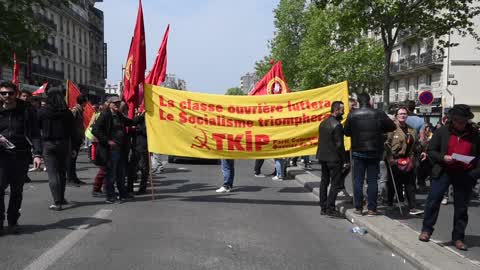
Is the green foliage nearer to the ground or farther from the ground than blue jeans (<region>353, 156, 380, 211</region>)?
farther from the ground

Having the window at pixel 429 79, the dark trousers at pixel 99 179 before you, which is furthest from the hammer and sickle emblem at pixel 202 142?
the window at pixel 429 79

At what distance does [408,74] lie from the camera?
1832 inches

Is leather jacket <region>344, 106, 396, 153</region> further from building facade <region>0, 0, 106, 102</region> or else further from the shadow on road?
building facade <region>0, 0, 106, 102</region>

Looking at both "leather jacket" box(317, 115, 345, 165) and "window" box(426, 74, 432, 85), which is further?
"window" box(426, 74, 432, 85)

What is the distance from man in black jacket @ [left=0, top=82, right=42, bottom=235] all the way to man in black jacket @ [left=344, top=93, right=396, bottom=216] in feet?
14.1

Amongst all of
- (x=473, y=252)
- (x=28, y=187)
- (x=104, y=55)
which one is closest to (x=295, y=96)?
(x=473, y=252)

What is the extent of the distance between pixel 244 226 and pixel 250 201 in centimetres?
219

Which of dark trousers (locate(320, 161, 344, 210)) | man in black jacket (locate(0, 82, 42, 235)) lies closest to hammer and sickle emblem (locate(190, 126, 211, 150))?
dark trousers (locate(320, 161, 344, 210))

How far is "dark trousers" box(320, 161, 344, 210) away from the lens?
25.3 ft

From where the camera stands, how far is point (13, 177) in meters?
6.27

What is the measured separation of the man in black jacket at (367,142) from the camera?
7332mm

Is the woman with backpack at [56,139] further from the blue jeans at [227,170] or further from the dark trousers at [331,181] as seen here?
the dark trousers at [331,181]

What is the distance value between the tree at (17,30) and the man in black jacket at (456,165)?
59.4ft

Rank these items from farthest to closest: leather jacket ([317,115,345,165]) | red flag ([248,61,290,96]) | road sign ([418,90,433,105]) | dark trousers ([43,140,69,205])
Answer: road sign ([418,90,433,105]), red flag ([248,61,290,96]), dark trousers ([43,140,69,205]), leather jacket ([317,115,345,165])
